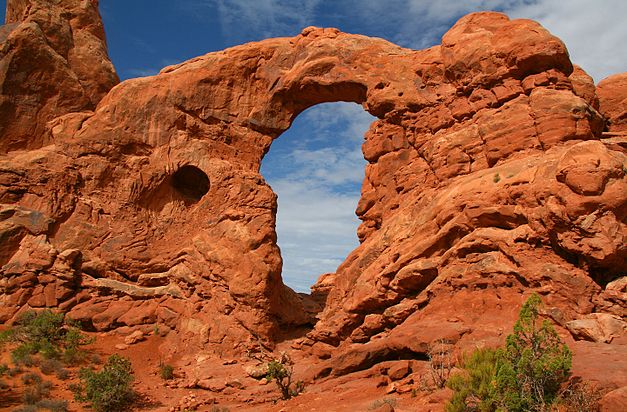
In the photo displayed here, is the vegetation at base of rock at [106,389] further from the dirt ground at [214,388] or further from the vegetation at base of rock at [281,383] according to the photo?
the vegetation at base of rock at [281,383]

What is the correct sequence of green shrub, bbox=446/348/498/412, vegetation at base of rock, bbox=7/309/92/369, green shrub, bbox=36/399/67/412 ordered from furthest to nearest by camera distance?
1. vegetation at base of rock, bbox=7/309/92/369
2. green shrub, bbox=36/399/67/412
3. green shrub, bbox=446/348/498/412

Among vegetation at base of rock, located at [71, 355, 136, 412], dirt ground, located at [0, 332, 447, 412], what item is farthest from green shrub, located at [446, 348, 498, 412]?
vegetation at base of rock, located at [71, 355, 136, 412]

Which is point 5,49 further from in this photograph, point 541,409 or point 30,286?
point 541,409

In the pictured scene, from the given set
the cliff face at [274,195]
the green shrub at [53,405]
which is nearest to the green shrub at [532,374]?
the cliff face at [274,195]

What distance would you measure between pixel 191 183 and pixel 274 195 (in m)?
3.96

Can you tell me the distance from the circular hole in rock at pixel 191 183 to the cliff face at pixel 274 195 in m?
0.10

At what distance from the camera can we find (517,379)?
8398 mm

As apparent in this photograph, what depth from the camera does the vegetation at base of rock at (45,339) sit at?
1566 cm

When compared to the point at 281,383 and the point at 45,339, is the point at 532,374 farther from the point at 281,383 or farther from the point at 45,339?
the point at 45,339

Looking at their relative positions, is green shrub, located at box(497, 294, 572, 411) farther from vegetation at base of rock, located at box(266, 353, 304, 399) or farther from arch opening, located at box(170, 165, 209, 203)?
arch opening, located at box(170, 165, 209, 203)

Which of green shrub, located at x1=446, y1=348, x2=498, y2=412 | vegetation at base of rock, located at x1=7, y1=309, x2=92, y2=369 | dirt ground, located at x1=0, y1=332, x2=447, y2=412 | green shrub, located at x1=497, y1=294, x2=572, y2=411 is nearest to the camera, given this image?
green shrub, located at x1=497, y1=294, x2=572, y2=411

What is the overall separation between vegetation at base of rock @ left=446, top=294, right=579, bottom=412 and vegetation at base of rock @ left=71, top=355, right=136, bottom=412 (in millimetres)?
9283

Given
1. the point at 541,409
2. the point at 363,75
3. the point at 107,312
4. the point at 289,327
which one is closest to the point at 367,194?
the point at 363,75

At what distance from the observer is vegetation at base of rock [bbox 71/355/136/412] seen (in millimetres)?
13516
